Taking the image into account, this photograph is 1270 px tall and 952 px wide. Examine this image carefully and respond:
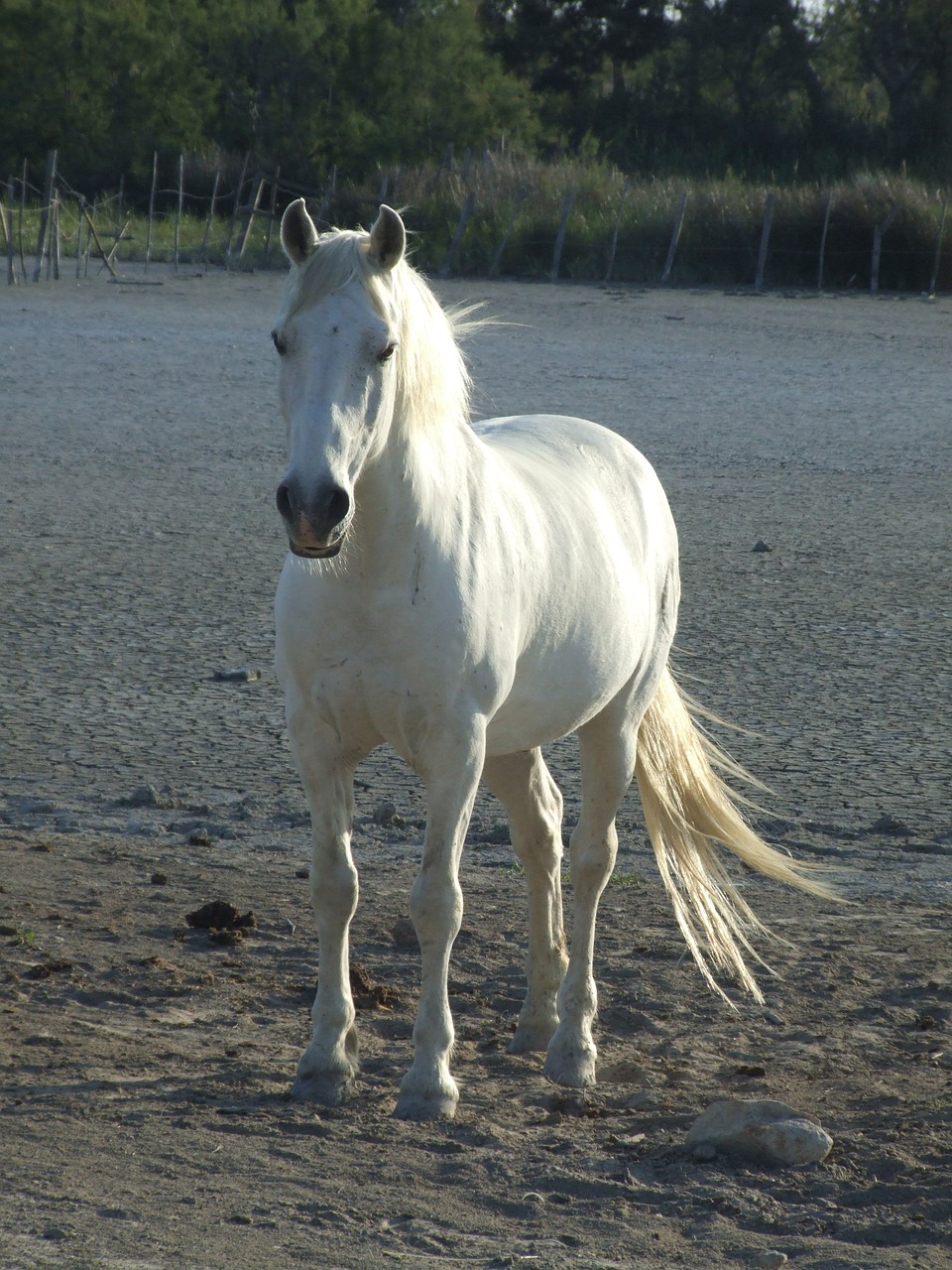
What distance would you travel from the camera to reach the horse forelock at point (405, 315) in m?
2.99

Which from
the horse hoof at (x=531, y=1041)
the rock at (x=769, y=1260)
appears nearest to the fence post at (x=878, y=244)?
the horse hoof at (x=531, y=1041)

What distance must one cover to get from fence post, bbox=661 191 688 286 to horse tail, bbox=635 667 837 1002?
23.9 metres

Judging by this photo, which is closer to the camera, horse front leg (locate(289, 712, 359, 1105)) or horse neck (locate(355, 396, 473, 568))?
horse neck (locate(355, 396, 473, 568))

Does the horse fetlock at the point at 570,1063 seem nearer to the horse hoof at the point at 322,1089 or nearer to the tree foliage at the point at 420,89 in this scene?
the horse hoof at the point at 322,1089

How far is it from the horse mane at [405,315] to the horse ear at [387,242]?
16mm

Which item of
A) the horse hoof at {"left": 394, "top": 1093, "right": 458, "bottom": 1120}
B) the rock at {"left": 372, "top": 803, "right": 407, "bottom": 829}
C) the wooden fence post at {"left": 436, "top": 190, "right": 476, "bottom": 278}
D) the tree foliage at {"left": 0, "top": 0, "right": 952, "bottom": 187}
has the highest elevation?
the tree foliage at {"left": 0, "top": 0, "right": 952, "bottom": 187}

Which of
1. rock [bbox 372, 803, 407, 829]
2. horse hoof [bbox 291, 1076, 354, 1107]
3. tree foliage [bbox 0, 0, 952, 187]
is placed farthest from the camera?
tree foliage [bbox 0, 0, 952, 187]

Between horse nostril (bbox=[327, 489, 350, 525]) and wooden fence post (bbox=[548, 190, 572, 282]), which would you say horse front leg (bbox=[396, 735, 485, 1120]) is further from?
wooden fence post (bbox=[548, 190, 572, 282])

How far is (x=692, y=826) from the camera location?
4.61 metres

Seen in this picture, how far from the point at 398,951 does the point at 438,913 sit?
1.13m

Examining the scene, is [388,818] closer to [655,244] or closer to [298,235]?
[298,235]

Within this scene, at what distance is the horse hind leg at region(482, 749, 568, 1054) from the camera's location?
4012 millimetres

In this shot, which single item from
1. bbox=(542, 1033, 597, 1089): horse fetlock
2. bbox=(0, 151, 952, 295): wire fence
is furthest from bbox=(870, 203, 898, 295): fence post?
bbox=(542, 1033, 597, 1089): horse fetlock

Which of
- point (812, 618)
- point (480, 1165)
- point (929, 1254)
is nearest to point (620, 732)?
point (480, 1165)
